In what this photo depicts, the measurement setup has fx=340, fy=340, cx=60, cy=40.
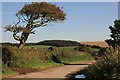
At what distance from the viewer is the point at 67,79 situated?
20.7 meters

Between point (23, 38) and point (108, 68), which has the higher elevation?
point (23, 38)

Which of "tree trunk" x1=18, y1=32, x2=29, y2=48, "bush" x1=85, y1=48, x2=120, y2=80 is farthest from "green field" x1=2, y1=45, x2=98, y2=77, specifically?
"bush" x1=85, y1=48, x2=120, y2=80

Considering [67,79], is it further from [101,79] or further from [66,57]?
[66,57]

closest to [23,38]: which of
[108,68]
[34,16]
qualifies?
[34,16]

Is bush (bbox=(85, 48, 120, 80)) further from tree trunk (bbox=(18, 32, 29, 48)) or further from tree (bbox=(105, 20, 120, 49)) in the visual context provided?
tree (bbox=(105, 20, 120, 49))

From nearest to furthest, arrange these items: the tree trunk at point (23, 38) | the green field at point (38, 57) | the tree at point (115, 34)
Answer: the green field at point (38, 57) < the tree trunk at point (23, 38) < the tree at point (115, 34)

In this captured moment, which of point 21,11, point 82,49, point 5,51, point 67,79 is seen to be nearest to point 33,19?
point 21,11

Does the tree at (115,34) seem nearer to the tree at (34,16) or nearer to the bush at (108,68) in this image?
the tree at (34,16)

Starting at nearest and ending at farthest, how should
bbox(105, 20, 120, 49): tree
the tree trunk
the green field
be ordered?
1. the green field
2. the tree trunk
3. bbox(105, 20, 120, 49): tree

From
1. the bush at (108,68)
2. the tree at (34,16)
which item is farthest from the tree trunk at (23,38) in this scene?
the bush at (108,68)

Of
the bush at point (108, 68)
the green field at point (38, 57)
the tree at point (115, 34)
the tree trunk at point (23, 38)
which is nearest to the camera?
the bush at point (108, 68)

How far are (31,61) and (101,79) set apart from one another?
44.5 feet

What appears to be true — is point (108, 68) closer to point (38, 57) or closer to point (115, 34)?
point (38, 57)

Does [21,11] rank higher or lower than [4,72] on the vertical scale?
higher
